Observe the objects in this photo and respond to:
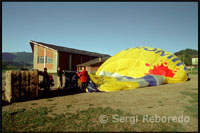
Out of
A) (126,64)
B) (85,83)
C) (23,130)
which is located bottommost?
(23,130)

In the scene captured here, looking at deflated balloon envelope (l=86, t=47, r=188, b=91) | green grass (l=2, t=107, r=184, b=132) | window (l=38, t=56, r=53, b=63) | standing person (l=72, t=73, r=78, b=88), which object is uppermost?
window (l=38, t=56, r=53, b=63)

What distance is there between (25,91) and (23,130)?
3.57 meters

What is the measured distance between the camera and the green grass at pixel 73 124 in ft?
10.5

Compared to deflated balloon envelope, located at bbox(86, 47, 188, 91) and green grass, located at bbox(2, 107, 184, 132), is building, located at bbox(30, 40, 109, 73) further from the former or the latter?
green grass, located at bbox(2, 107, 184, 132)

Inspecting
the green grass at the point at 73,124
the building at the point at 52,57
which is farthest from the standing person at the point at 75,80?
the building at the point at 52,57

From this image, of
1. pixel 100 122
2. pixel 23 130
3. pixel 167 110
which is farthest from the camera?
pixel 167 110

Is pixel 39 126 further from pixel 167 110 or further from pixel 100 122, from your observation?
pixel 167 110

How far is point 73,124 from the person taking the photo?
11.4 feet

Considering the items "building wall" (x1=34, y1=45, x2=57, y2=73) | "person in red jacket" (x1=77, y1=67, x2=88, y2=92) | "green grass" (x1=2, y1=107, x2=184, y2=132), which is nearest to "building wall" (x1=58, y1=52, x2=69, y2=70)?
"building wall" (x1=34, y1=45, x2=57, y2=73)

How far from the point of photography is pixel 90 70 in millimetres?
29031

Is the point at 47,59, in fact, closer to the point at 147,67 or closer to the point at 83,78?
the point at 83,78

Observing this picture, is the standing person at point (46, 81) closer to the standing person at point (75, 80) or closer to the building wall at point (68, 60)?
the standing person at point (75, 80)

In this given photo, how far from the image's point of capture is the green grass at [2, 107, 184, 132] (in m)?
3.19

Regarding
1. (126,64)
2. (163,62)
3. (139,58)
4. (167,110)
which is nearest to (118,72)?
(126,64)
